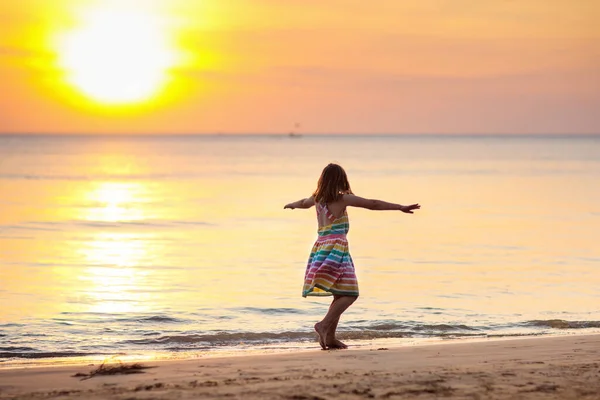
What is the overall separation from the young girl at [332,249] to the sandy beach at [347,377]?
587 mm

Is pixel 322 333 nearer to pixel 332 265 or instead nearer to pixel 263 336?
pixel 332 265

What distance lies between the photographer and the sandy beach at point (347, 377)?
6.47 meters

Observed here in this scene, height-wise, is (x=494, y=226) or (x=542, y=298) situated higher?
(x=494, y=226)

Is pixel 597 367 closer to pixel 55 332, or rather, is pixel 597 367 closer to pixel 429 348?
pixel 429 348

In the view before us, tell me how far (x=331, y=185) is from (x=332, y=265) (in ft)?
2.62

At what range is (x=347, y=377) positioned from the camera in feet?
23.0

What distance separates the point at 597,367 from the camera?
297 inches

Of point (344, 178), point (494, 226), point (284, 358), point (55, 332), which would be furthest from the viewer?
point (494, 226)

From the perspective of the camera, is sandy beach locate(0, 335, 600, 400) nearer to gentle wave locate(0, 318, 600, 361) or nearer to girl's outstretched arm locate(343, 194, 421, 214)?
girl's outstretched arm locate(343, 194, 421, 214)

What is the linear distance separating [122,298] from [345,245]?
5.24m

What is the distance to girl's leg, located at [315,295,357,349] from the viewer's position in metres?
8.95

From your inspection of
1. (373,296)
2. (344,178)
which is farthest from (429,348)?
(373,296)

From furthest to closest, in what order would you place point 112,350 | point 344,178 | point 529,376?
point 112,350 < point 344,178 < point 529,376

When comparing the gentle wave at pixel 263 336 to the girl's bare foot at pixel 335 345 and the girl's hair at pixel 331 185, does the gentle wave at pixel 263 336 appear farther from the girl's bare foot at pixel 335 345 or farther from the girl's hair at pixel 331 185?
the girl's hair at pixel 331 185
